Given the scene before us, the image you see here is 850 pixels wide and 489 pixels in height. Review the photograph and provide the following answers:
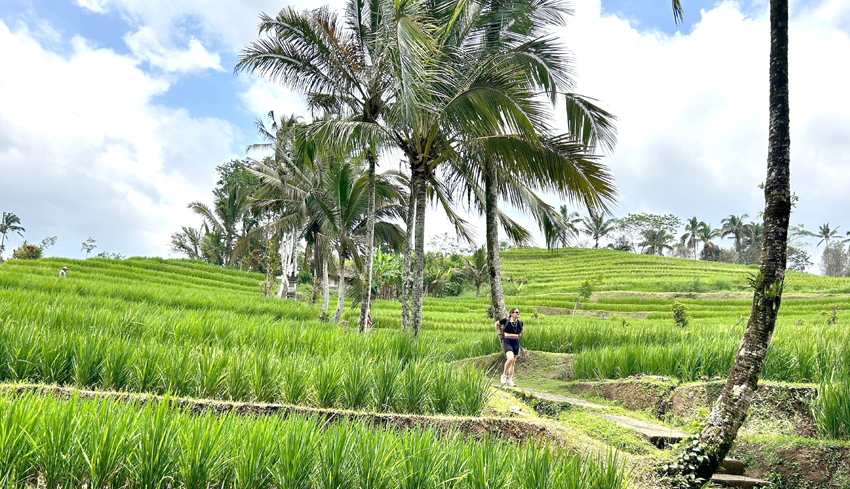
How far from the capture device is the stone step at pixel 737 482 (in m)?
4.39

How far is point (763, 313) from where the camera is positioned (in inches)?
157

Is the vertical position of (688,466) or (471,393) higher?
(471,393)

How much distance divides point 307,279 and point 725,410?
38.2 metres

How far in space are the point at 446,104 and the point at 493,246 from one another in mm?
3311

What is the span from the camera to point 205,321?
7602 mm

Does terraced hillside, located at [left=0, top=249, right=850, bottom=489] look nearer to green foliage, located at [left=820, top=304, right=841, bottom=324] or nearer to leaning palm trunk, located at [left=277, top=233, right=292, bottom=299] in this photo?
green foliage, located at [left=820, top=304, right=841, bottom=324]

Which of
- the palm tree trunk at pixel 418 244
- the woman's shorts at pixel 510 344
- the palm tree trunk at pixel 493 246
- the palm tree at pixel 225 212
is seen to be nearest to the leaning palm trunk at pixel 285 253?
the palm tree at pixel 225 212

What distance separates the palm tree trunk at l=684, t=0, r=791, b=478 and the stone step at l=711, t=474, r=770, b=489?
684mm

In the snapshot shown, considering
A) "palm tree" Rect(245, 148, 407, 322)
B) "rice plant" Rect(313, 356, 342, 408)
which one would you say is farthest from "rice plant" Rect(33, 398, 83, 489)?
"palm tree" Rect(245, 148, 407, 322)

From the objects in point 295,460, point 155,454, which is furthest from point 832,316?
point 155,454

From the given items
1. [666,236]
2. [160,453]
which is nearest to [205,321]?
[160,453]

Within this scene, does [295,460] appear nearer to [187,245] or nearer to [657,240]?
[187,245]

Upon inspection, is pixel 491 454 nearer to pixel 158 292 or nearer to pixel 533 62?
pixel 533 62

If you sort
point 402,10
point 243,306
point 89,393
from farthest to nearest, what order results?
point 243,306 < point 402,10 < point 89,393
